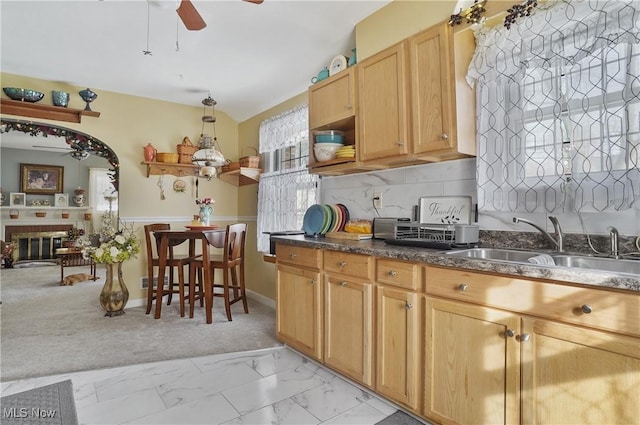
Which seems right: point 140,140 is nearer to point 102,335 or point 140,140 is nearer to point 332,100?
point 102,335

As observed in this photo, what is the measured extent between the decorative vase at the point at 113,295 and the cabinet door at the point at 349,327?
8.68 ft

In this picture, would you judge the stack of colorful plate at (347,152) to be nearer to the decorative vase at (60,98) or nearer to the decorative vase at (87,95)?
the decorative vase at (87,95)

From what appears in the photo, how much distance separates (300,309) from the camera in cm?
248

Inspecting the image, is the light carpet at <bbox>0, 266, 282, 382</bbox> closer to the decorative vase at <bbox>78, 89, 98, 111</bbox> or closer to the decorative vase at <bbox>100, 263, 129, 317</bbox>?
the decorative vase at <bbox>100, 263, 129, 317</bbox>

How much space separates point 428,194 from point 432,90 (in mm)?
664

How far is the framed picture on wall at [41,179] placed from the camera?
744 cm

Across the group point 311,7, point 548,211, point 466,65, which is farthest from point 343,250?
point 311,7

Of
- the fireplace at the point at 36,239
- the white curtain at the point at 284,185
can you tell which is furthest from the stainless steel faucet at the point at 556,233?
the fireplace at the point at 36,239

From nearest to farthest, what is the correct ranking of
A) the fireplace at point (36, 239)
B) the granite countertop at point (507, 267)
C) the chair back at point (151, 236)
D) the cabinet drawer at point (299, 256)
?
the granite countertop at point (507, 267), the cabinet drawer at point (299, 256), the chair back at point (151, 236), the fireplace at point (36, 239)

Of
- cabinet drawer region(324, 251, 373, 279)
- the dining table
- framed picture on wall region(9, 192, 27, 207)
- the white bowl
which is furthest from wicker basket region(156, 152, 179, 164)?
framed picture on wall region(9, 192, 27, 207)

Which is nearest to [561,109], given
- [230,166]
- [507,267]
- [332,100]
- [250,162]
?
[507,267]

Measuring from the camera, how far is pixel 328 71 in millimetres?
2840

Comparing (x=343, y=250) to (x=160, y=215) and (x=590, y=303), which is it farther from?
(x=160, y=215)

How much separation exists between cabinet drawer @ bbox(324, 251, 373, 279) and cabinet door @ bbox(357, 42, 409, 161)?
71 cm
